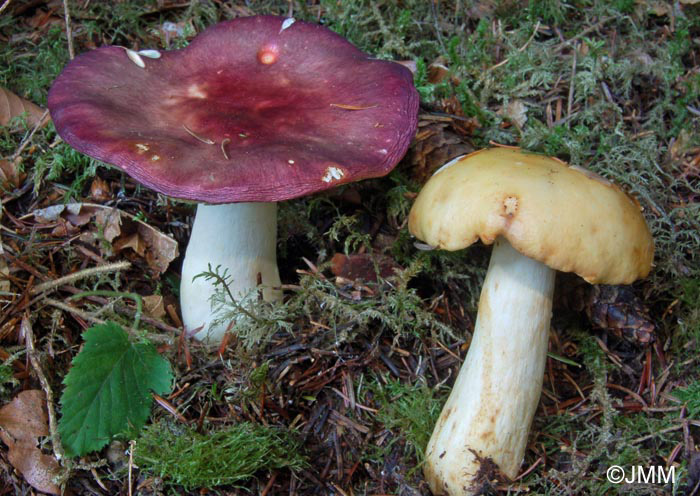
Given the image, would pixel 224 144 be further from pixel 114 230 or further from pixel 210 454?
pixel 210 454

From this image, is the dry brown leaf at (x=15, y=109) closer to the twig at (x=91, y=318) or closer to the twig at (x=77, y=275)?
the twig at (x=77, y=275)

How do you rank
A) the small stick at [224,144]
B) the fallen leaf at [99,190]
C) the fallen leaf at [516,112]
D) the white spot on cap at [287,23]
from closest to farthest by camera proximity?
the small stick at [224,144]
the white spot on cap at [287,23]
the fallen leaf at [99,190]
the fallen leaf at [516,112]

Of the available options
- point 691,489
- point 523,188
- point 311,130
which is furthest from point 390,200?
point 691,489

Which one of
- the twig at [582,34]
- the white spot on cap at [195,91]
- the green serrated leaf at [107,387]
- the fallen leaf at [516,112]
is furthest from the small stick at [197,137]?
the twig at [582,34]

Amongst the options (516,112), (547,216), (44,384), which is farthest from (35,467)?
(516,112)

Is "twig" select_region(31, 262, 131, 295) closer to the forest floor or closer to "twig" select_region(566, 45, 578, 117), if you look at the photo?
the forest floor

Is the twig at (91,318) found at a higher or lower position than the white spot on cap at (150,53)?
lower

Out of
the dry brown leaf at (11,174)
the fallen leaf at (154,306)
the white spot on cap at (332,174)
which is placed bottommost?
A: the fallen leaf at (154,306)

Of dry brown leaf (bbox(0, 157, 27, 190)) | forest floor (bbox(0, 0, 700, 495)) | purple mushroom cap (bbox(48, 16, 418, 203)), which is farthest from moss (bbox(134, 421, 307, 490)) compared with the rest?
dry brown leaf (bbox(0, 157, 27, 190))
